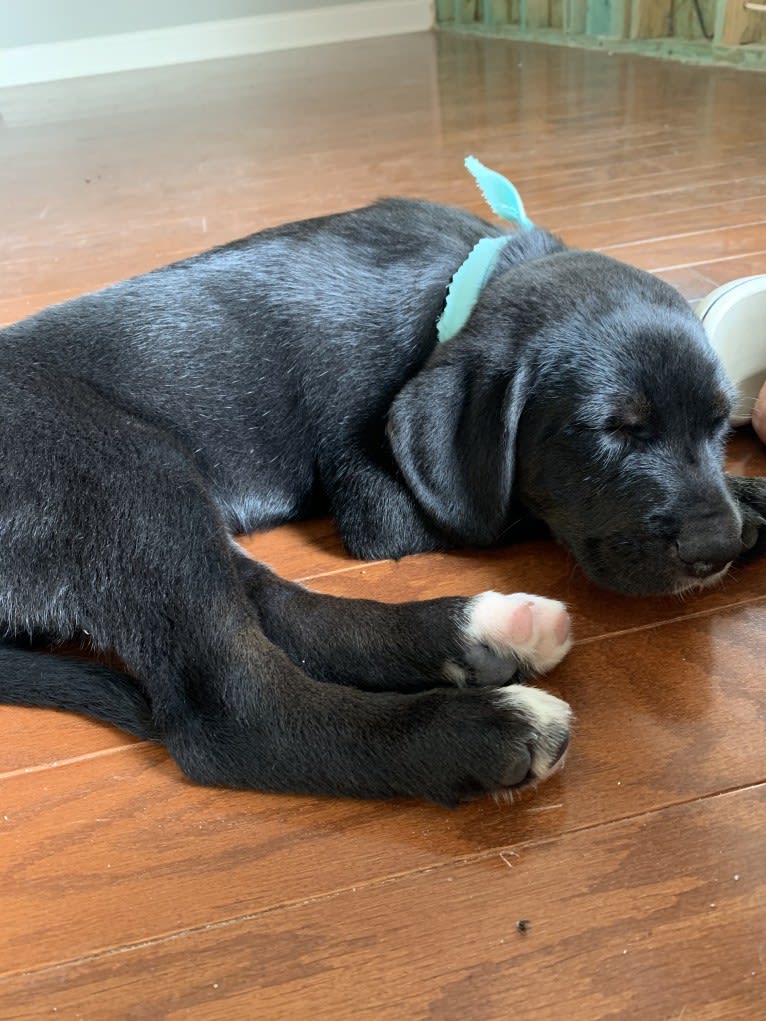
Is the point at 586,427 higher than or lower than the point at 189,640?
higher

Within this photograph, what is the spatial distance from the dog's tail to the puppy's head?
554 mm

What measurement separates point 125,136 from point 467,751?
18.0 feet

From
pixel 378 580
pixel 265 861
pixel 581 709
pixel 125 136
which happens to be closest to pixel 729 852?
pixel 581 709

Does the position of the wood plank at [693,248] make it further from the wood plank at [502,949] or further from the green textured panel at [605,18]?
the green textured panel at [605,18]

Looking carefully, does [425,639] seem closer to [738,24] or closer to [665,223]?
[665,223]

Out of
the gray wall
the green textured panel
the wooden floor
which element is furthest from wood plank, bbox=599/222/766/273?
the gray wall

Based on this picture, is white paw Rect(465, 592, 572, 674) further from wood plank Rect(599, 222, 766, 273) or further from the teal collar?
wood plank Rect(599, 222, 766, 273)

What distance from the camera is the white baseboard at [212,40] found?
8258 mm

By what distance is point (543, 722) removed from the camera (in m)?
1.12

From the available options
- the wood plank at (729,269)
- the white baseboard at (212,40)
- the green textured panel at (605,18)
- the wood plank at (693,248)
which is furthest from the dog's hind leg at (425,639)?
the white baseboard at (212,40)

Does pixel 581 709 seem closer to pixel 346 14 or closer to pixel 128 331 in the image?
pixel 128 331

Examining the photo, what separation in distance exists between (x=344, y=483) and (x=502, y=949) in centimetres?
88

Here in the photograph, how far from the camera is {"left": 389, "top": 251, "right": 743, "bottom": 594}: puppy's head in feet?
4.41

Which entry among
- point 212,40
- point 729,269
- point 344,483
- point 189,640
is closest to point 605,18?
point 212,40
